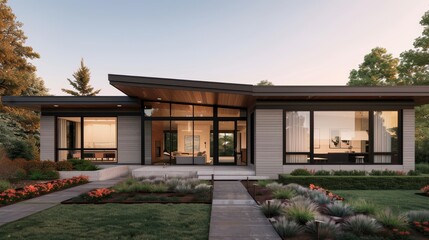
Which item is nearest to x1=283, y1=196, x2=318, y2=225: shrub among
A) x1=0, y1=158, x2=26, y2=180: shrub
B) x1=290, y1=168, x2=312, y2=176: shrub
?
x1=290, y1=168, x2=312, y2=176: shrub

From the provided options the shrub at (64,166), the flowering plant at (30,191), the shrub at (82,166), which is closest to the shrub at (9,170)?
the shrub at (64,166)

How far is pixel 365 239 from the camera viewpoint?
14.3 feet

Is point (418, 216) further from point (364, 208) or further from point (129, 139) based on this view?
point (129, 139)

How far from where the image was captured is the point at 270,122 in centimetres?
1198

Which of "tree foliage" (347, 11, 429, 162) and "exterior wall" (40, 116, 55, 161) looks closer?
"exterior wall" (40, 116, 55, 161)

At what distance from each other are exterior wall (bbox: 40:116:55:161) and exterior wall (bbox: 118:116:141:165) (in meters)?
4.10

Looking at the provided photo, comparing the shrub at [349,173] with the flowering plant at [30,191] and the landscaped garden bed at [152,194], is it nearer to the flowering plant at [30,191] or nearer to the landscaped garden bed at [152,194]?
the landscaped garden bed at [152,194]

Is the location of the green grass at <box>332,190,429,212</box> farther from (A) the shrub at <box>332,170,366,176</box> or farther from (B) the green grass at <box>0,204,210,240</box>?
(B) the green grass at <box>0,204,210,240</box>

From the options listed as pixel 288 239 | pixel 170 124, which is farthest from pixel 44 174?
pixel 288 239

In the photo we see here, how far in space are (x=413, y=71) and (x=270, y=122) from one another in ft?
54.2

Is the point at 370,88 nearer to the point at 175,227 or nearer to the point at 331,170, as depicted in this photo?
the point at 331,170

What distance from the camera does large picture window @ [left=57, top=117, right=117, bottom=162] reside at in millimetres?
16750

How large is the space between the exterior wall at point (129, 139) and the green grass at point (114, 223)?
9.60 meters

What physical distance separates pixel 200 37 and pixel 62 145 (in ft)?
46.1
